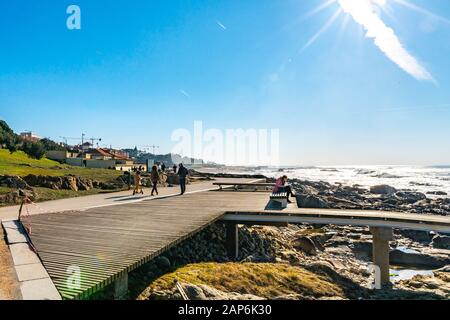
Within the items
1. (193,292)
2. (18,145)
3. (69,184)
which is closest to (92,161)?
(18,145)

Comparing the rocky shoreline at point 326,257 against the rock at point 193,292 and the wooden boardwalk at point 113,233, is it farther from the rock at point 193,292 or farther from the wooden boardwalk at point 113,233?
the wooden boardwalk at point 113,233

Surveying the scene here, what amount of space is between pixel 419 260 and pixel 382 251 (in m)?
5.92

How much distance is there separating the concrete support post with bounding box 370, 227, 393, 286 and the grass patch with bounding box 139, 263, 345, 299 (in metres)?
2.58

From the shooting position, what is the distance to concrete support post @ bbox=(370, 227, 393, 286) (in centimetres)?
1104

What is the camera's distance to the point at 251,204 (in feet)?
44.8

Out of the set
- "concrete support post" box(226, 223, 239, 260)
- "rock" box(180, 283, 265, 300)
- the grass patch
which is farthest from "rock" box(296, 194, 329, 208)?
"rock" box(180, 283, 265, 300)

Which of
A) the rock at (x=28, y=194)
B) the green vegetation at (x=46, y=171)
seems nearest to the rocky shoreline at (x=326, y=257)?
the rock at (x=28, y=194)

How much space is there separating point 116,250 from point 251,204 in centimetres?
812

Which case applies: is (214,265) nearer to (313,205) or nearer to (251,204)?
(251,204)

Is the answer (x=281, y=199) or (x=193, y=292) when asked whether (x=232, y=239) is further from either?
(x=193, y=292)

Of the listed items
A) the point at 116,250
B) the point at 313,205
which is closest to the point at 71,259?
the point at 116,250

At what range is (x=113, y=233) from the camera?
7.79m

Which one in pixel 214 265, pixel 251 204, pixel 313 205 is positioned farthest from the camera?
pixel 313 205
